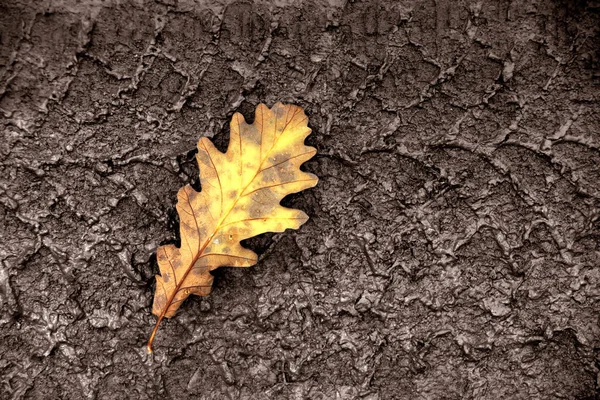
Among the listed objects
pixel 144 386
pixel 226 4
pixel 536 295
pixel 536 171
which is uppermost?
pixel 226 4

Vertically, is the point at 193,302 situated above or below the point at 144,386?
above

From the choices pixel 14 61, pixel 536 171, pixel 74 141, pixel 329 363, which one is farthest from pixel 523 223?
pixel 14 61

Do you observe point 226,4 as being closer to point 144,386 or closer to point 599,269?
point 144,386
